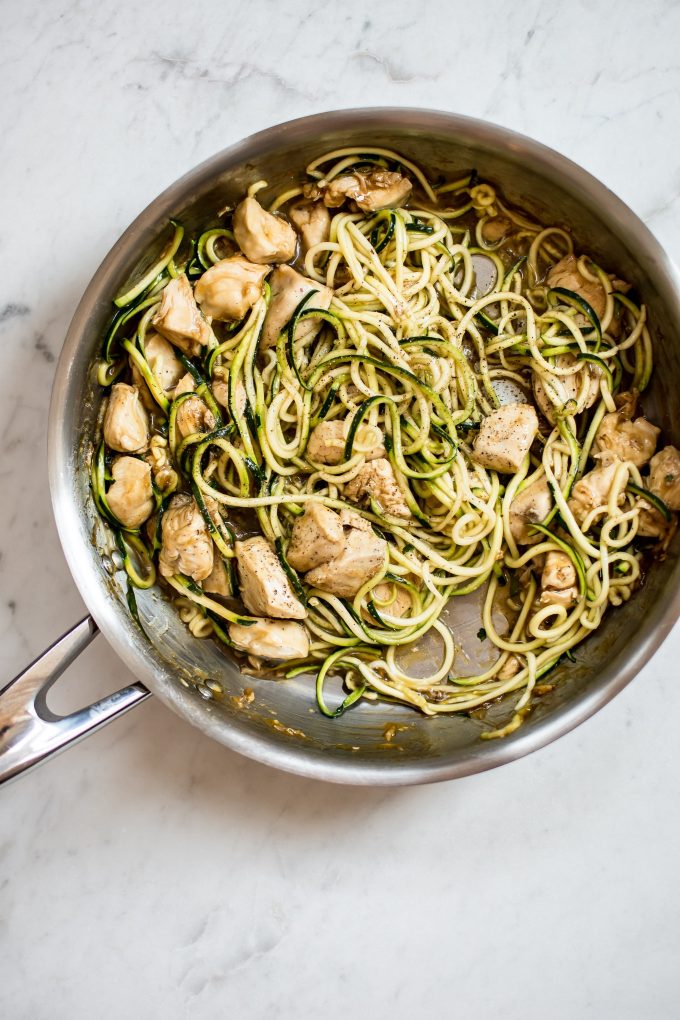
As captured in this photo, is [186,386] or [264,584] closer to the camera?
[264,584]

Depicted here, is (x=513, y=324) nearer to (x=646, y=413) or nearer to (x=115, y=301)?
(x=646, y=413)

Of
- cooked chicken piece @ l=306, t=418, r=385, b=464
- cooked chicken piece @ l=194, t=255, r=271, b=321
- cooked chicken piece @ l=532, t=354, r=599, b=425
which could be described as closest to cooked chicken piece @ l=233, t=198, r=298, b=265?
cooked chicken piece @ l=194, t=255, r=271, b=321

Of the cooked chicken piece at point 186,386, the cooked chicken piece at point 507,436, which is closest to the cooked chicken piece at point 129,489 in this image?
the cooked chicken piece at point 186,386

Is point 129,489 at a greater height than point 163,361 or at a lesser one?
lesser

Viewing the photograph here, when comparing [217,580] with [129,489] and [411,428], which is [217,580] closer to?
[129,489]

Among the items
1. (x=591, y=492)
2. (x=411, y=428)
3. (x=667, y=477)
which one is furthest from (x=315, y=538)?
(x=667, y=477)

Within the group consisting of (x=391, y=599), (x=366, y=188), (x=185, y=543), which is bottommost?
(x=391, y=599)

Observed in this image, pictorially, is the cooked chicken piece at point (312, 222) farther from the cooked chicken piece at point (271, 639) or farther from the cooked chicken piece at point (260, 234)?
the cooked chicken piece at point (271, 639)
